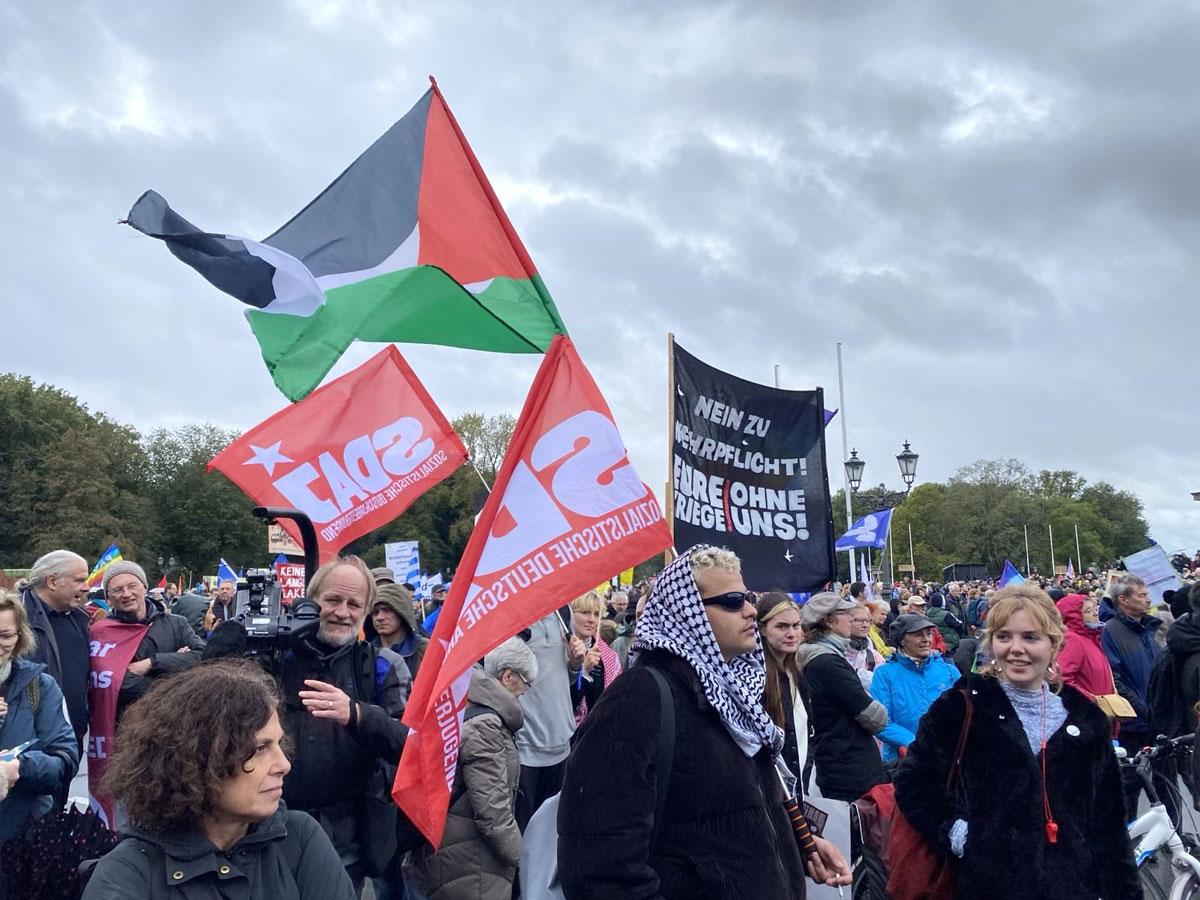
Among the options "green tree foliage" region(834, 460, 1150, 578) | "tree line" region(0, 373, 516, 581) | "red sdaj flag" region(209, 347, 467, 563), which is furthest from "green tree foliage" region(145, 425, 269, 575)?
"red sdaj flag" region(209, 347, 467, 563)

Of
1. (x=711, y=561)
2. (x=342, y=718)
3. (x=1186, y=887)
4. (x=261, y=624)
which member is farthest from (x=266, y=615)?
(x=1186, y=887)

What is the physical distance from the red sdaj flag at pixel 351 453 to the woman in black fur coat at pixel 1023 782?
344 cm

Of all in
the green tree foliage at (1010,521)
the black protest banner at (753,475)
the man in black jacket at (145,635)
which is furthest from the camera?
the green tree foliage at (1010,521)

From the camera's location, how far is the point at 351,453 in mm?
6527

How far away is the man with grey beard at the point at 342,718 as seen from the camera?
143 inches

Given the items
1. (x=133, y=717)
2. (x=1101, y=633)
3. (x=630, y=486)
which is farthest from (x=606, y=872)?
(x=1101, y=633)

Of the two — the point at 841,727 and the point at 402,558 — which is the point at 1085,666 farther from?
the point at 402,558

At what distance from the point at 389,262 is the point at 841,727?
346 centimetres

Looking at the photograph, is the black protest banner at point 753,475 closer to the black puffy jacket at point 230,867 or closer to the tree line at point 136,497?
the black puffy jacket at point 230,867

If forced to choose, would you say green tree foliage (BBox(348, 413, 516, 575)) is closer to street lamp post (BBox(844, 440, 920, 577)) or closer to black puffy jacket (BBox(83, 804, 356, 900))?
street lamp post (BBox(844, 440, 920, 577))

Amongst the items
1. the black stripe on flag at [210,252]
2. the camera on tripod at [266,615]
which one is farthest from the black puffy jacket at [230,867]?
the black stripe on flag at [210,252]

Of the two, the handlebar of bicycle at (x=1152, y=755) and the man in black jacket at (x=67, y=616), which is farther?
the handlebar of bicycle at (x=1152, y=755)

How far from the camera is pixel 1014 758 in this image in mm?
3406

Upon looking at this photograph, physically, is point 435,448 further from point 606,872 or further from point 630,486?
point 606,872
